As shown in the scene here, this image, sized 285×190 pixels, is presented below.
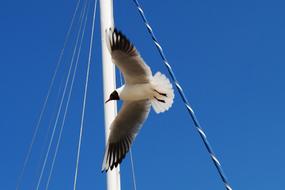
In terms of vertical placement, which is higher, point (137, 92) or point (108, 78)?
point (108, 78)

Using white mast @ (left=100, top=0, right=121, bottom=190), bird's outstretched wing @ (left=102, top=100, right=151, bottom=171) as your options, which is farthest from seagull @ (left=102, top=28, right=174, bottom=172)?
white mast @ (left=100, top=0, right=121, bottom=190)

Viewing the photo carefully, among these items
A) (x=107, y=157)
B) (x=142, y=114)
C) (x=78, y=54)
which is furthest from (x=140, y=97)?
(x=78, y=54)

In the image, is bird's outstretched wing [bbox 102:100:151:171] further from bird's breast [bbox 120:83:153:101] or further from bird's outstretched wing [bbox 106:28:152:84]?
bird's outstretched wing [bbox 106:28:152:84]

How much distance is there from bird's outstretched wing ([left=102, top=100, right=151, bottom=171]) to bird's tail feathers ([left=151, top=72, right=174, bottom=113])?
0.09 m

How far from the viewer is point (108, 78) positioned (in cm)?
380

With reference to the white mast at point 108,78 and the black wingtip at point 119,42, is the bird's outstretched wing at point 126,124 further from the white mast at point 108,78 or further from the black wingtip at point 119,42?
the white mast at point 108,78

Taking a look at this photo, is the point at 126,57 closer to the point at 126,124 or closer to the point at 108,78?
the point at 126,124

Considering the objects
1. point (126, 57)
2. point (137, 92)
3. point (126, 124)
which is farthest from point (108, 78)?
point (126, 57)

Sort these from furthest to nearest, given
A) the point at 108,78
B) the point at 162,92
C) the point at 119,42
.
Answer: the point at 108,78, the point at 162,92, the point at 119,42

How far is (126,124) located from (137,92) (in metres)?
0.21

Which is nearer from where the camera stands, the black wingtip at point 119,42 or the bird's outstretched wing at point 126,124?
the black wingtip at point 119,42

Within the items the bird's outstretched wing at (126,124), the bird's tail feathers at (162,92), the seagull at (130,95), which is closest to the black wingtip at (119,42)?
the seagull at (130,95)

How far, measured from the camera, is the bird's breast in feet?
8.60

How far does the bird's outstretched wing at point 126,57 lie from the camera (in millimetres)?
2457
